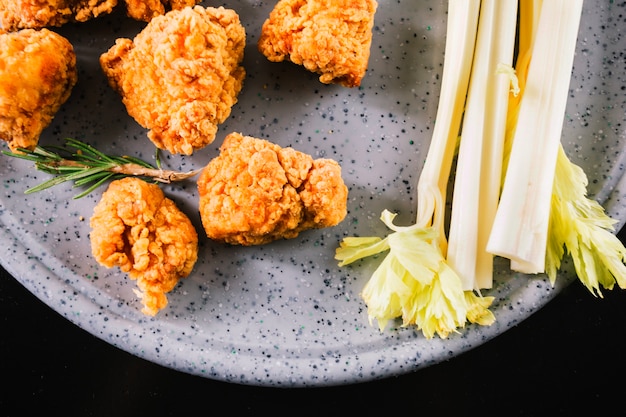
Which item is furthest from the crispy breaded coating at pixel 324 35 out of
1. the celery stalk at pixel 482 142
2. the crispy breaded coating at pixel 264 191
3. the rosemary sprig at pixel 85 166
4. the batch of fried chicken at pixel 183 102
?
the rosemary sprig at pixel 85 166

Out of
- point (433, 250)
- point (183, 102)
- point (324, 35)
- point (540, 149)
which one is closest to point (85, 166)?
point (183, 102)

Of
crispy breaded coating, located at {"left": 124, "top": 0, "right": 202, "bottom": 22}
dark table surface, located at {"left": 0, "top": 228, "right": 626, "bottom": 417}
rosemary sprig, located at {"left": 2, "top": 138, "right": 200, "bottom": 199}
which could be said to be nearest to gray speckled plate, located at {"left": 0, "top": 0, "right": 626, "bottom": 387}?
rosemary sprig, located at {"left": 2, "top": 138, "right": 200, "bottom": 199}

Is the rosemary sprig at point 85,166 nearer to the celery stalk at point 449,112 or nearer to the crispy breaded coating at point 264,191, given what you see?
the crispy breaded coating at point 264,191

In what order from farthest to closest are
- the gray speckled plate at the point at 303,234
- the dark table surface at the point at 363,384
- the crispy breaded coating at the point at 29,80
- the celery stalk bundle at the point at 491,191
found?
1. the dark table surface at the point at 363,384
2. the gray speckled plate at the point at 303,234
3. the celery stalk bundle at the point at 491,191
4. the crispy breaded coating at the point at 29,80

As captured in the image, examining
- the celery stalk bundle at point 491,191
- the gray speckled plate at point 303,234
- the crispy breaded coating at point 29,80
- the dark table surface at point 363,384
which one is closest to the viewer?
the crispy breaded coating at point 29,80

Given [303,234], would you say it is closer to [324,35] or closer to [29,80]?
[324,35]

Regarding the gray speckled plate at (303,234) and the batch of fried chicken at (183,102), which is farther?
the gray speckled plate at (303,234)

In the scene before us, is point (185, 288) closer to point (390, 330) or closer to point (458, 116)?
point (390, 330)

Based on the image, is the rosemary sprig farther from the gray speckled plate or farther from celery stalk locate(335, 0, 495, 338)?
celery stalk locate(335, 0, 495, 338)
